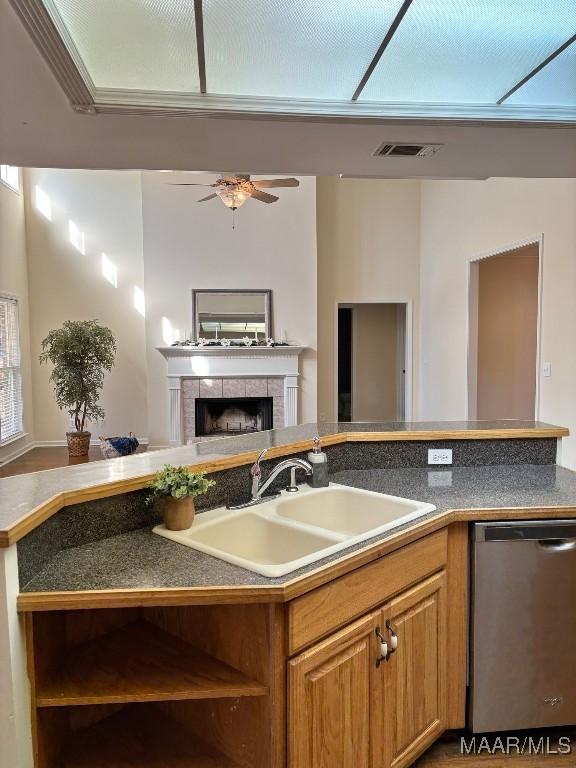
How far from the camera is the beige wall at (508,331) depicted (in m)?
6.06

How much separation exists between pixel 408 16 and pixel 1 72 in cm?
145

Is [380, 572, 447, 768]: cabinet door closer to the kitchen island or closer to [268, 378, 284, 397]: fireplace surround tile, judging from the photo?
the kitchen island

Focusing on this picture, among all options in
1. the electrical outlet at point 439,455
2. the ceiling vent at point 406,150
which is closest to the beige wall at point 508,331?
the ceiling vent at point 406,150

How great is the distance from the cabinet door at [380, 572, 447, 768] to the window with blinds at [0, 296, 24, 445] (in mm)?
5897

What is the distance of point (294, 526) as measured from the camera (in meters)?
1.55

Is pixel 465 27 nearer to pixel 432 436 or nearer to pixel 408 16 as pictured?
pixel 408 16

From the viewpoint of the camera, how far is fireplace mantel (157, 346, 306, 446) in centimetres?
671

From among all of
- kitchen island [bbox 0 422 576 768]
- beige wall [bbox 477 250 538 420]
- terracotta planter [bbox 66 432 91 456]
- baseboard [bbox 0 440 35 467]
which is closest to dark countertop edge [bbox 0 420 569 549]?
kitchen island [bbox 0 422 576 768]

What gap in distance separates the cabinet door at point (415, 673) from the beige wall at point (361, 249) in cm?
564

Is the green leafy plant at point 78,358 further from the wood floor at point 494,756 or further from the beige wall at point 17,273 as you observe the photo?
the wood floor at point 494,756

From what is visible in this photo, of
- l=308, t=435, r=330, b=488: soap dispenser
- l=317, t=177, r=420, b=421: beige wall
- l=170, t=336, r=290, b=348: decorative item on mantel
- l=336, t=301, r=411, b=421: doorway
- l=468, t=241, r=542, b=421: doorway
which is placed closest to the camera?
l=308, t=435, r=330, b=488: soap dispenser

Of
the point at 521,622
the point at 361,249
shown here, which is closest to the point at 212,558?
the point at 521,622

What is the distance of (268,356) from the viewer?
22.3 feet

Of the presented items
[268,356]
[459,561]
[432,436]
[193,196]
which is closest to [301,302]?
[268,356]
